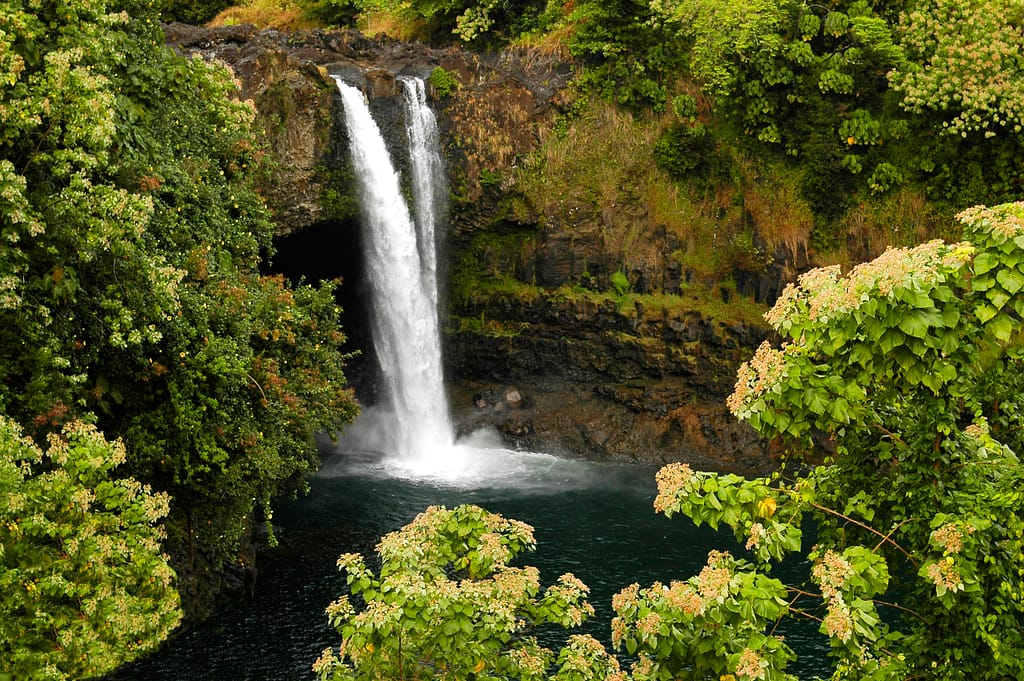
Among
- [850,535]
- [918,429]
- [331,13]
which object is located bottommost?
[850,535]

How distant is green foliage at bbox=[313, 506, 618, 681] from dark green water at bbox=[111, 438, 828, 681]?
882 cm

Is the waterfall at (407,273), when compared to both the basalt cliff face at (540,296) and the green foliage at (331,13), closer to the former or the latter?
the basalt cliff face at (540,296)

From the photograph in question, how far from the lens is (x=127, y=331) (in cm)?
1436

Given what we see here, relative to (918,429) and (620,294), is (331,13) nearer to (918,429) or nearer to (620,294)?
(620,294)

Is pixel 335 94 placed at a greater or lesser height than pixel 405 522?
greater

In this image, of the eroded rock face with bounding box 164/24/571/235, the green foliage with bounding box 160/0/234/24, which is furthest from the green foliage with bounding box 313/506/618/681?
the green foliage with bounding box 160/0/234/24

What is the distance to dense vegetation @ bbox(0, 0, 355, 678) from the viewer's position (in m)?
10.5

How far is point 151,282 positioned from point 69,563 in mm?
5199

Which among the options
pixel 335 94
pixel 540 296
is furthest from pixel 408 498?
pixel 335 94

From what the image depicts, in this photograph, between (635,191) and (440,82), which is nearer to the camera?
(440,82)

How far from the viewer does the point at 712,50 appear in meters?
28.7

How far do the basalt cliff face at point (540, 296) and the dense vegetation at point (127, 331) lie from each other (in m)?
9.56

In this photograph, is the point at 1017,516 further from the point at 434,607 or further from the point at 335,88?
the point at 335,88

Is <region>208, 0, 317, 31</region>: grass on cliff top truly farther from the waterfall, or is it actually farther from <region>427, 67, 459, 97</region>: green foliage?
the waterfall
